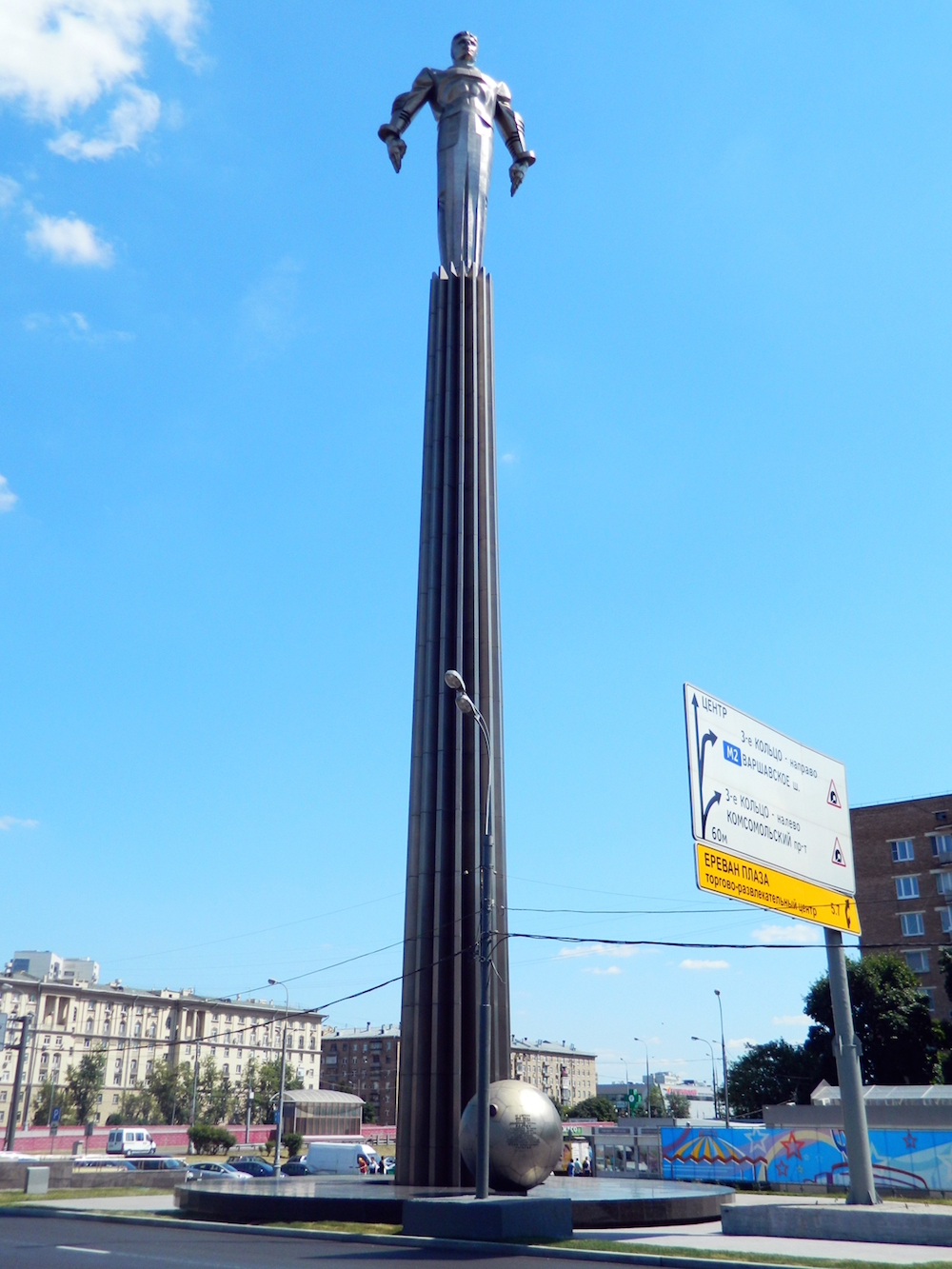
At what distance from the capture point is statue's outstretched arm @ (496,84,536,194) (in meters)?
43.2

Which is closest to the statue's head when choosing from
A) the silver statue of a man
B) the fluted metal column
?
the silver statue of a man

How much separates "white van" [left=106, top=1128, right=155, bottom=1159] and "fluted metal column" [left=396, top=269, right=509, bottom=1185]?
43135 millimetres

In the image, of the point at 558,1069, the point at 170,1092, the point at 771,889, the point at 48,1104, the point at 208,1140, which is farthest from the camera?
the point at 558,1069

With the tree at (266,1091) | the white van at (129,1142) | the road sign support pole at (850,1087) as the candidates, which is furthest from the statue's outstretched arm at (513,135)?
the tree at (266,1091)

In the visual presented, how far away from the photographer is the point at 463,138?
41.2 meters

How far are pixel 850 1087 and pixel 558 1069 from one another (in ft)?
542

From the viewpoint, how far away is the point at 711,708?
21.7m

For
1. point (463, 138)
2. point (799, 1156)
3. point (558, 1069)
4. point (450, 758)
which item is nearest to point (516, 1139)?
point (450, 758)

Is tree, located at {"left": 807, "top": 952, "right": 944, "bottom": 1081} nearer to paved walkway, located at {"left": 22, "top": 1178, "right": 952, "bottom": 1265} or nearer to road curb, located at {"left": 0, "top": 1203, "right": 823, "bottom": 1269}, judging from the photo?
paved walkway, located at {"left": 22, "top": 1178, "right": 952, "bottom": 1265}

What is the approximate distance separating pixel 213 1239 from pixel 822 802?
50.9ft

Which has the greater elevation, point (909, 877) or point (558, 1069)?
point (909, 877)

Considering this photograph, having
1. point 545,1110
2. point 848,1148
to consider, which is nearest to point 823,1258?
point 848,1148

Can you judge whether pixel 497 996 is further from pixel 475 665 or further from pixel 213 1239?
pixel 213 1239

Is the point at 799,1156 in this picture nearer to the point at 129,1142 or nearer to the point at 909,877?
the point at 909,877
